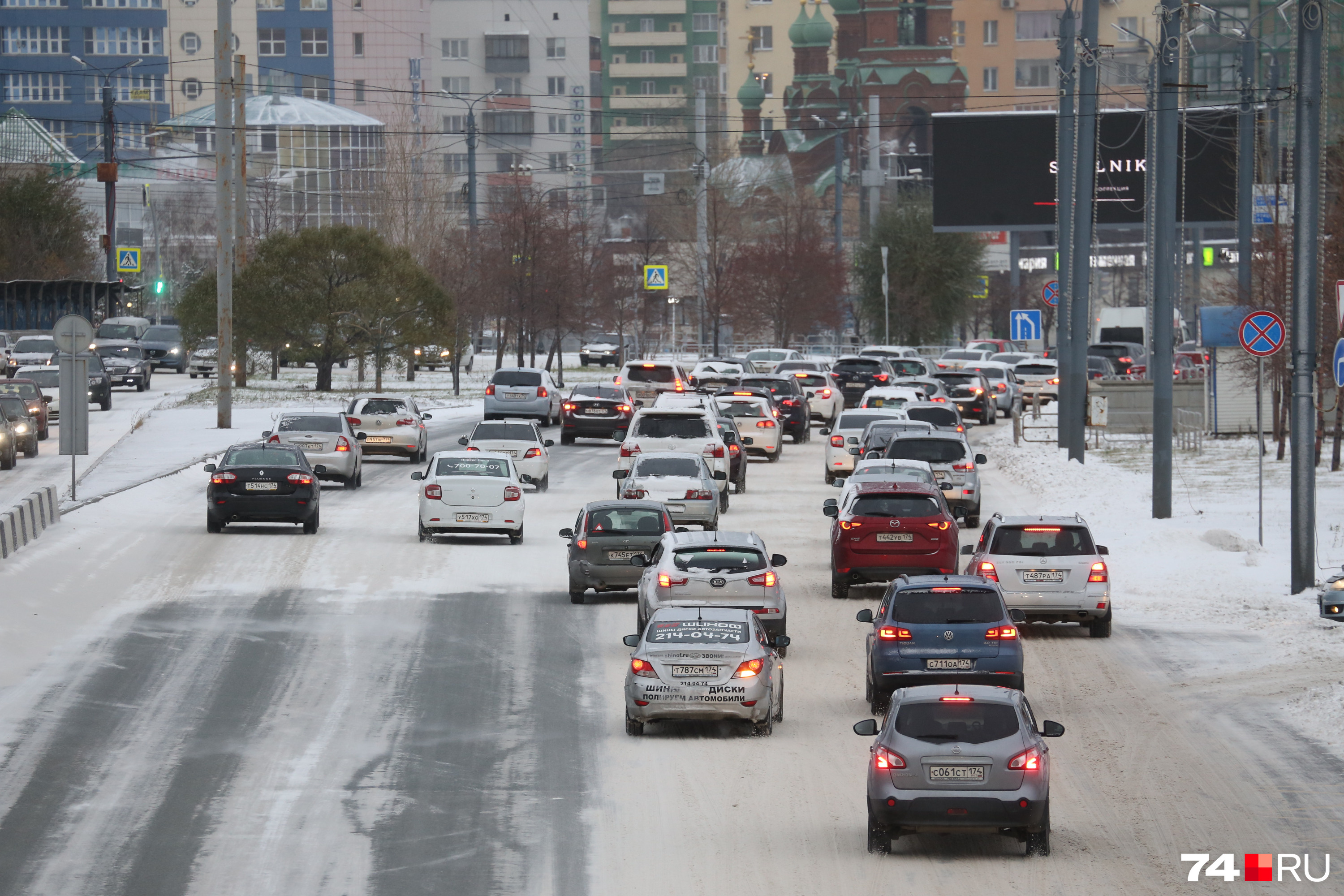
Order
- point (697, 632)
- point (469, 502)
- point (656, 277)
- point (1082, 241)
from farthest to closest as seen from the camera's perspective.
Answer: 1. point (656, 277)
2. point (1082, 241)
3. point (469, 502)
4. point (697, 632)

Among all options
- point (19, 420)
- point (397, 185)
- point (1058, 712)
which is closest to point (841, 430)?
point (19, 420)

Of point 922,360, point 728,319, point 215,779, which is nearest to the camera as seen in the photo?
point 215,779

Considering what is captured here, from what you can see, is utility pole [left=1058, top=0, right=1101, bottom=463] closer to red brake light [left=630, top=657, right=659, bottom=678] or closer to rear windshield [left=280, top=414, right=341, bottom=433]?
rear windshield [left=280, top=414, right=341, bottom=433]

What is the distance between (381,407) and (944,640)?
27.8 meters

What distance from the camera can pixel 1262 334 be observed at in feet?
88.2

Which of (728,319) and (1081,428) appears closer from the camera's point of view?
(1081,428)

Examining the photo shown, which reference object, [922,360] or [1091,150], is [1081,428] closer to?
[1091,150]

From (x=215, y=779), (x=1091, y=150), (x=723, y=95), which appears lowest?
(x=215, y=779)

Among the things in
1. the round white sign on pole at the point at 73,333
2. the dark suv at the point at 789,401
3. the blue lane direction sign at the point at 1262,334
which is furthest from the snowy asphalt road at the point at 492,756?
the dark suv at the point at 789,401

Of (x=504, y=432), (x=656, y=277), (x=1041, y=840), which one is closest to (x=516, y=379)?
(x=504, y=432)

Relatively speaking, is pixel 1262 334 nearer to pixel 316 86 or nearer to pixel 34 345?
pixel 34 345

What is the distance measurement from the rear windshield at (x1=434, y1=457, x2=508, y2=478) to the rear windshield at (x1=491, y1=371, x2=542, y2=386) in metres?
21.8

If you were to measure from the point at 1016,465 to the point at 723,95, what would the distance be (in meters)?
141

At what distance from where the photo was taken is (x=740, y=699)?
53.8 feet
